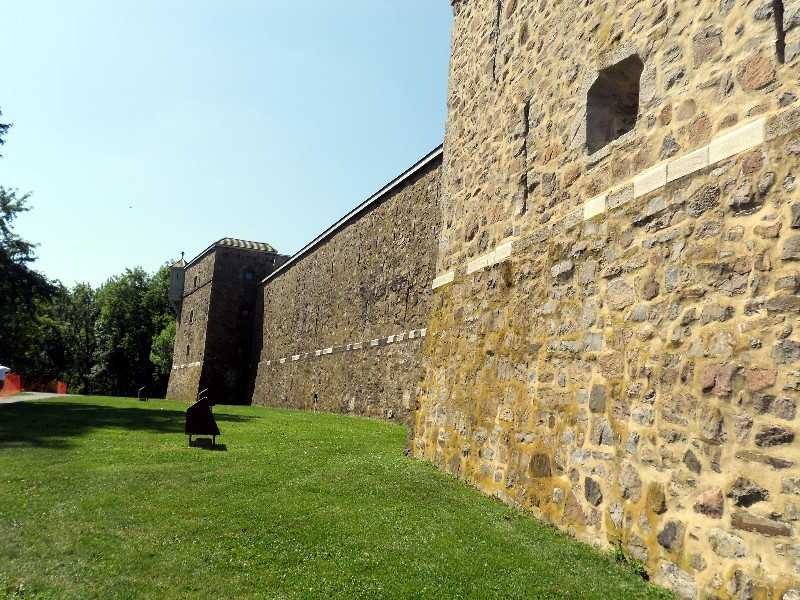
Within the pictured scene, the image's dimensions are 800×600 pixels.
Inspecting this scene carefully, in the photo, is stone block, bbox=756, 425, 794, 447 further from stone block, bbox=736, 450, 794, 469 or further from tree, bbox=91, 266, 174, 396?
tree, bbox=91, 266, 174, 396

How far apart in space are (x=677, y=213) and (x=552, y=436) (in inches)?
93.1

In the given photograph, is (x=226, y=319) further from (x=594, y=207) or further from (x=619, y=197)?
(x=619, y=197)

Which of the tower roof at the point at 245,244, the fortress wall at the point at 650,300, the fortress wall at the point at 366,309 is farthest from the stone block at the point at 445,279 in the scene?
the tower roof at the point at 245,244

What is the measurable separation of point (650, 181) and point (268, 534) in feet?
14.0

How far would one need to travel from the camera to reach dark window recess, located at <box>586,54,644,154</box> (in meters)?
6.27

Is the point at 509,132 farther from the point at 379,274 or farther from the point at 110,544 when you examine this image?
the point at 379,274

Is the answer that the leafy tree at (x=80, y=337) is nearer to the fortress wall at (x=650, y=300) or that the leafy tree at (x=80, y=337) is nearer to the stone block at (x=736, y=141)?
the fortress wall at (x=650, y=300)

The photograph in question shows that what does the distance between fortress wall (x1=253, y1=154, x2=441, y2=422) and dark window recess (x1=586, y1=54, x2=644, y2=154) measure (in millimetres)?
5393

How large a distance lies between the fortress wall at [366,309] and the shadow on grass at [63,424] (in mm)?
5297

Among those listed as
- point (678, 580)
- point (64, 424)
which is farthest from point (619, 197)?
point (64, 424)

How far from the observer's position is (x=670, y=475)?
458 cm

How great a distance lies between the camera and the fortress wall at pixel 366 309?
16016 mm

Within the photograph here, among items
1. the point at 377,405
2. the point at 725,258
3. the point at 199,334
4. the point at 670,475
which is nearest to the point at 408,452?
the point at 670,475

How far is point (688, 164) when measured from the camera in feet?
15.9
